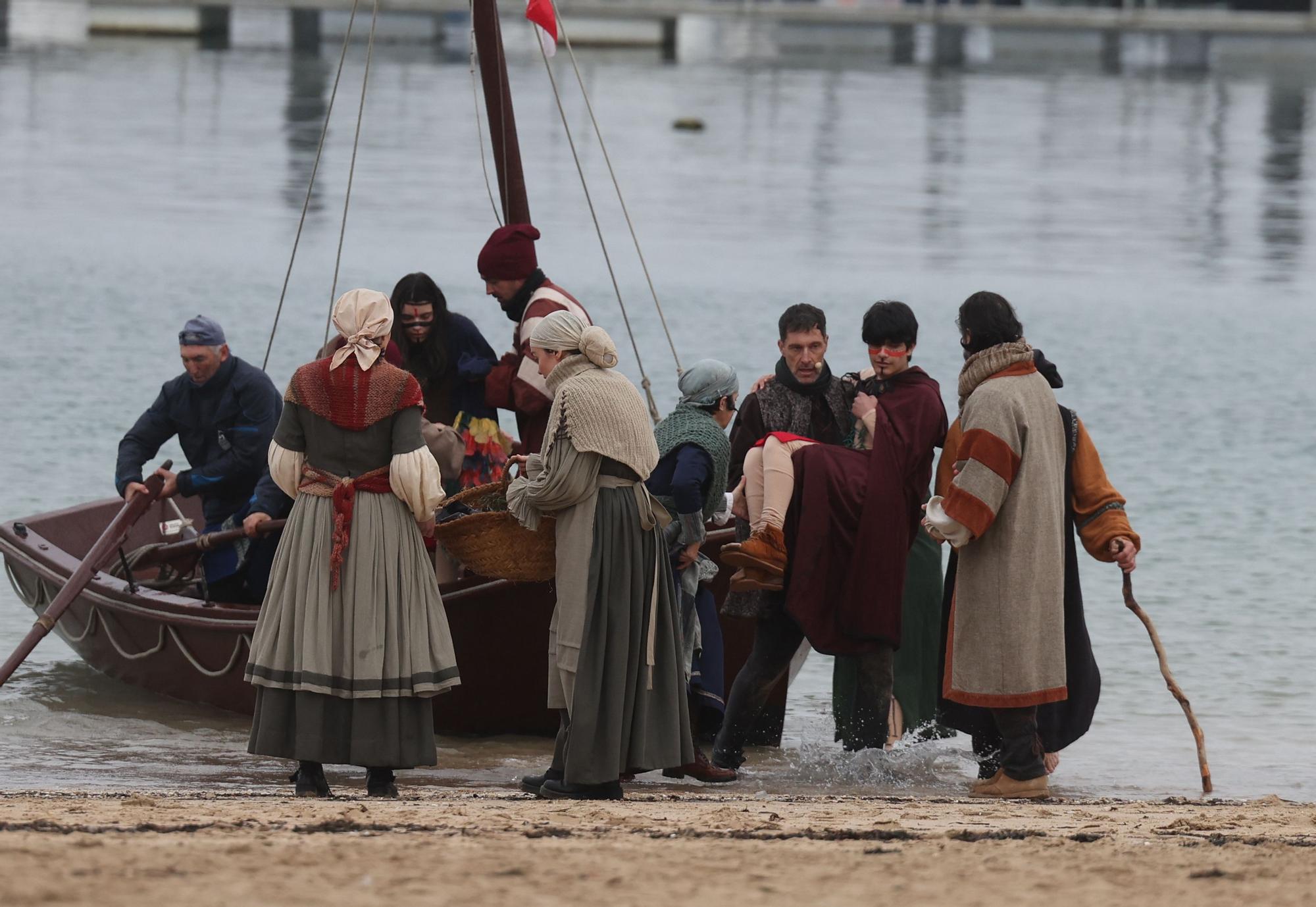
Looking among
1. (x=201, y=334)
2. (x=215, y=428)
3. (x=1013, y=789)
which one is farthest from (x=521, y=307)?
(x=1013, y=789)

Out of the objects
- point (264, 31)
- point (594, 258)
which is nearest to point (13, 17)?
point (264, 31)

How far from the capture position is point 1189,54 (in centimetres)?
6762

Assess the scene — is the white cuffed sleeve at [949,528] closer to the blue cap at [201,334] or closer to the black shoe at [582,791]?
the black shoe at [582,791]

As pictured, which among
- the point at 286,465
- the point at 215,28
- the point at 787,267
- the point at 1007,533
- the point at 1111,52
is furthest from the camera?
the point at 1111,52

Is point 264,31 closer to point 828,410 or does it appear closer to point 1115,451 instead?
point 1115,451

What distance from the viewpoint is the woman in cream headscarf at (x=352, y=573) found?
5754 millimetres

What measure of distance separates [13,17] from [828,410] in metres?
74.9

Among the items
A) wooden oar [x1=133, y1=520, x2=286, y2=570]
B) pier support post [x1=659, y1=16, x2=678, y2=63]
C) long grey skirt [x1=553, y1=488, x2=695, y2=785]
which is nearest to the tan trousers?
long grey skirt [x1=553, y1=488, x2=695, y2=785]

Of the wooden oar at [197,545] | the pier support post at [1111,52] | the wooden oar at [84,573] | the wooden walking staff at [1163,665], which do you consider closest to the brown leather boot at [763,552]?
the wooden walking staff at [1163,665]

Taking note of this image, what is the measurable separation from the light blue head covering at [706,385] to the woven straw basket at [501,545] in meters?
0.63

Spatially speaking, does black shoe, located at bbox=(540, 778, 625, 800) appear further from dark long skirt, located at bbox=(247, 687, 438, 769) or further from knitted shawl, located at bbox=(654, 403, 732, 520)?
knitted shawl, located at bbox=(654, 403, 732, 520)

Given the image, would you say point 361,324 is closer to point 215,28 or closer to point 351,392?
point 351,392

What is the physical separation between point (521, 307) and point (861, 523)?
168 centimetres

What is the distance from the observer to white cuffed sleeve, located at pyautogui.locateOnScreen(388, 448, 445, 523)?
575 cm
